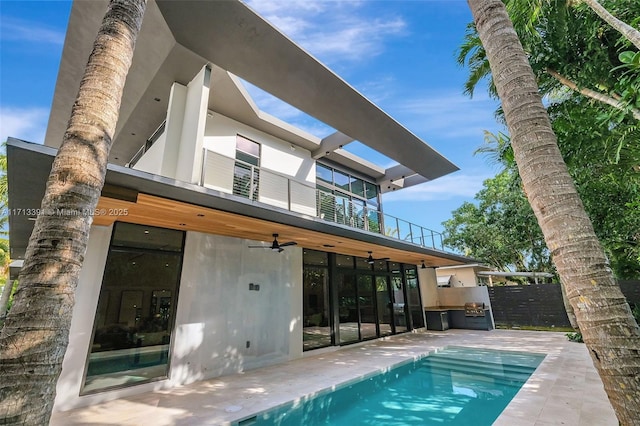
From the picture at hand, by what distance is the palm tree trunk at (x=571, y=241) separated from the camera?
1622 mm

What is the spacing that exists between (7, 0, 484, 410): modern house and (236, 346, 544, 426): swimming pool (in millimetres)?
2483

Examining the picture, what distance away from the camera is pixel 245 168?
821 centimetres

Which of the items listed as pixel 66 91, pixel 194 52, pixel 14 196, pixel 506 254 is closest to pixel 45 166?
pixel 14 196

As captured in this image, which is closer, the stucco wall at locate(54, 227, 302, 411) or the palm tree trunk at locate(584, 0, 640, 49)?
the palm tree trunk at locate(584, 0, 640, 49)

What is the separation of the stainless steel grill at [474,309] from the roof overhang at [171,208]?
7784 mm

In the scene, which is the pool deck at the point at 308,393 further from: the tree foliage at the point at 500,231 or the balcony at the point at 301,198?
the tree foliage at the point at 500,231

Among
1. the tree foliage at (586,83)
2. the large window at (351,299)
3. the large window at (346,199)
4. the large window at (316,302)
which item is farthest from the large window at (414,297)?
the tree foliage at (586,83)

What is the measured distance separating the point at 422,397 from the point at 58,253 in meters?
6.19

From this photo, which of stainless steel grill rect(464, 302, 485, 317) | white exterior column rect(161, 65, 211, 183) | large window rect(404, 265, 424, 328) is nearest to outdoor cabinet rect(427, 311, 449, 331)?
large window rect(404, 265, 424, 328)

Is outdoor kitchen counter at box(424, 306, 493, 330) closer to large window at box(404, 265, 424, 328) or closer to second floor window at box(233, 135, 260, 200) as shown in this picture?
large window at box(404, 265, 424, 328)

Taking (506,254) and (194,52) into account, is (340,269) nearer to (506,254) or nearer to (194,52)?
(194,52)

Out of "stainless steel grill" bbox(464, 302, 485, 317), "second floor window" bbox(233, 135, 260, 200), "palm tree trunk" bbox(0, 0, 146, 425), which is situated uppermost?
"second floor window" bbox(233, 135, 260, 200)

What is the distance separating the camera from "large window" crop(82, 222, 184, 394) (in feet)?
17.1

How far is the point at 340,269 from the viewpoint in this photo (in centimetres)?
986
